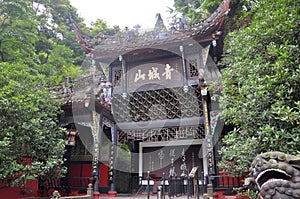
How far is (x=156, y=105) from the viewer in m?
9.19

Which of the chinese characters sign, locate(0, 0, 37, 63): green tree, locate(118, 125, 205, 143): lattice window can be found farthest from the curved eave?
locate(0, 0, 37, 63): green tree

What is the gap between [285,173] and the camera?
2.04 metres

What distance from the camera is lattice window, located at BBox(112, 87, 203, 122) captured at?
874 cm

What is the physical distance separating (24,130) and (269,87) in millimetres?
5150

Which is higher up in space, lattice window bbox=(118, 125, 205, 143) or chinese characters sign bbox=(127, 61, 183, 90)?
chinese characters sign bbox=(127, 61, 183, 90)

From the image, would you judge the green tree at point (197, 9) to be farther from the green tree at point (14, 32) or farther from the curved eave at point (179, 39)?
the green tree at point (14, 32)

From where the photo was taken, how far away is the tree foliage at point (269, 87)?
10.4 feet

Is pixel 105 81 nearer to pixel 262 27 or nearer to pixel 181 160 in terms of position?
pixel 181 160

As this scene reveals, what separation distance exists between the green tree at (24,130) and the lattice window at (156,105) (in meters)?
3.16

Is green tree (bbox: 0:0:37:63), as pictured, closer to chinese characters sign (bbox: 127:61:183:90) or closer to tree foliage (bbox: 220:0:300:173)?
chinese characters sign (bbox: 127:61:183:90)

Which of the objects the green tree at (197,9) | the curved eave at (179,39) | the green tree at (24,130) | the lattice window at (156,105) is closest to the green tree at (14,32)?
the curved eave at (179,39)

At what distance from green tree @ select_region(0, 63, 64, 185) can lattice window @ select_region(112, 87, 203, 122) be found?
3160 mm

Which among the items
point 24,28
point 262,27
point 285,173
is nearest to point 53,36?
point 24,28

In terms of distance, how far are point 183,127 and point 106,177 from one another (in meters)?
3.38
